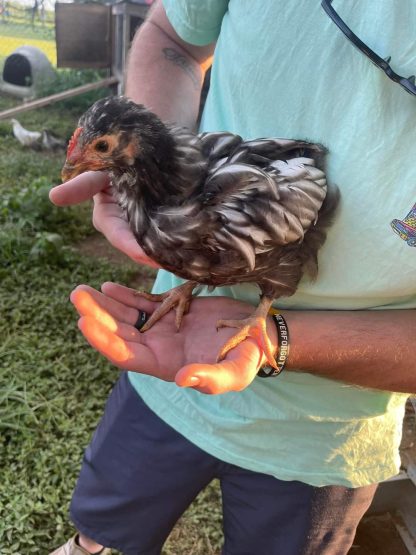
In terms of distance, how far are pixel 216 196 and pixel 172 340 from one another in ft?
1.10

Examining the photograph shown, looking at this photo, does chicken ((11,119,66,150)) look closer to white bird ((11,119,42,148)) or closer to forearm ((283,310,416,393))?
white bird ((11,119,42,148))

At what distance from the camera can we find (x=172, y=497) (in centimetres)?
148

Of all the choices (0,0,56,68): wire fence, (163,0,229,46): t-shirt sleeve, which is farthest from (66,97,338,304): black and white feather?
(0,0,56,68): wire fence

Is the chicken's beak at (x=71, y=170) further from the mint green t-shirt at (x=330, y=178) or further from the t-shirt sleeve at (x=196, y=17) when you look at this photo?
the t-shirt sleeve at (x=196, y=17)

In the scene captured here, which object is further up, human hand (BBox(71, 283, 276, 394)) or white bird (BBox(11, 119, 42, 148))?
human hand (BBox(71, 283, 276, 394))

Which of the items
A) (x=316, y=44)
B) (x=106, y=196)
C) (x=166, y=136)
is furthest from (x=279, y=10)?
(x=106, y=196)

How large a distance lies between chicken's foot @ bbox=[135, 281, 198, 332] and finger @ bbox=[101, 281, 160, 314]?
1cm

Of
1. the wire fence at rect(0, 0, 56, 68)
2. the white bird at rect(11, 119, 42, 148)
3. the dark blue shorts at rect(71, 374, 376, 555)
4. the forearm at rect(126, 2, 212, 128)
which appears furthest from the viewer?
the wire fence at rect(0, 0, 56, 68)

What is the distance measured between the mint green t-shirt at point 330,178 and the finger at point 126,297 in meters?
0.19

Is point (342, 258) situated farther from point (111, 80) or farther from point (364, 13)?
point (111, 80)

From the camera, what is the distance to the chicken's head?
107 centimetres

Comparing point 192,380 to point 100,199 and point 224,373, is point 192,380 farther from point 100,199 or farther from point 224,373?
point 100,199

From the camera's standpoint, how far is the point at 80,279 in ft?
11.4

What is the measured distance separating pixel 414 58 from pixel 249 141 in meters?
0.33
